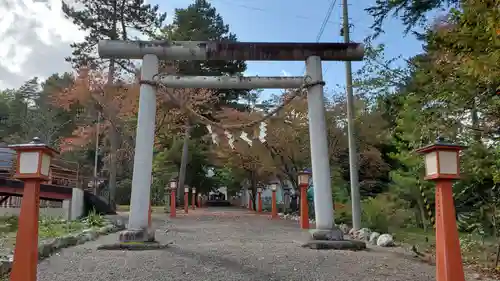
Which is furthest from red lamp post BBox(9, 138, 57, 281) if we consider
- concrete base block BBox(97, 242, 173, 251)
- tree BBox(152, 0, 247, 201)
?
tree BBox(152, 0, 247, 201)

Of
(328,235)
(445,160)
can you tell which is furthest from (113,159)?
(445,160)

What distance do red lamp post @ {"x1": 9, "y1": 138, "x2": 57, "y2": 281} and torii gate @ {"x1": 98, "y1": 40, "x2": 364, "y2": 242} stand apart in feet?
9.59

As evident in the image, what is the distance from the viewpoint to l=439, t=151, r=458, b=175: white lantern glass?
350 cm

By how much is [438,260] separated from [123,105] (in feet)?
48.9

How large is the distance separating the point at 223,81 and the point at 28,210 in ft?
13.8

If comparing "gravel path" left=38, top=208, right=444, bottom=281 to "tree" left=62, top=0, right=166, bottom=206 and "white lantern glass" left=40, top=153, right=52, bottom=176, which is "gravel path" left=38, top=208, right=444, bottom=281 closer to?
"white lantern glass" left=40, top=153, right=52, bottom=176

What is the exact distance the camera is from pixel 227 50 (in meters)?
6.73

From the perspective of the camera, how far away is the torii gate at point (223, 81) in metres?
6.46

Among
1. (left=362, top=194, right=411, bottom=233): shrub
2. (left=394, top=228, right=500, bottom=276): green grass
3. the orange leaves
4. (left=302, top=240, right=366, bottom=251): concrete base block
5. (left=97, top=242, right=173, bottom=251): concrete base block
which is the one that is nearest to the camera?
(left=394, top=228, right=500, bottom=276): green grass

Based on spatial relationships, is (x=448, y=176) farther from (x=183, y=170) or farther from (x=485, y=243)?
(x=183, y=170)

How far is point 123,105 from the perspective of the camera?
16.6 meters

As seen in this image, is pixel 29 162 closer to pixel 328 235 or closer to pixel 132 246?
pixel 132 246

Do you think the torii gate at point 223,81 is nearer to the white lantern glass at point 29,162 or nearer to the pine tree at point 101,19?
the white lantern glass at point 29,162

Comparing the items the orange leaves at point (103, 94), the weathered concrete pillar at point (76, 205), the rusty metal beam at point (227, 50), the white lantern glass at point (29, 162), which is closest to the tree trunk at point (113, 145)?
the orange leaves at point (103, 94)
